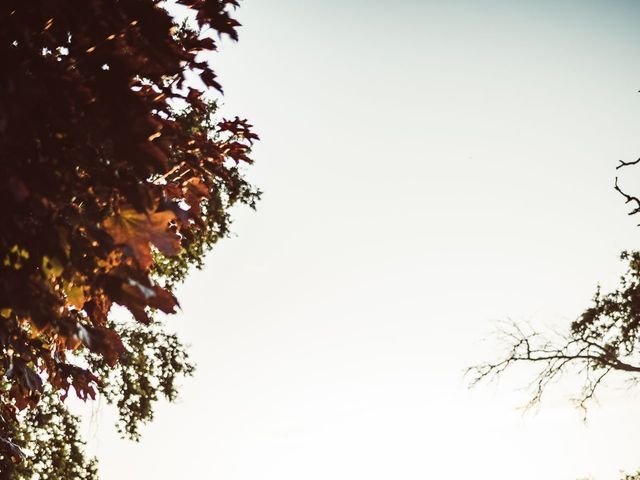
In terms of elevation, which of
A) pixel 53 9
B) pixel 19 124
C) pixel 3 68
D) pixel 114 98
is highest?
pixel 53 9

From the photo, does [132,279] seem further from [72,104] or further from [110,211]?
[72,104]

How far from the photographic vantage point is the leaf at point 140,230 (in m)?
1.59

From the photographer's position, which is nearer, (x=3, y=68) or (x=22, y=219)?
(x=3, y=68)

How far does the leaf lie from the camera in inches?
62.8

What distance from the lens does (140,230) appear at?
5.33 ft

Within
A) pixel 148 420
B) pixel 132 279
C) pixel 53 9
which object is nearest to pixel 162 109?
pixel 53 9

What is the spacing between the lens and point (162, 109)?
2.28 m

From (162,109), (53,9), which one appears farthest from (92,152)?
(162,109)

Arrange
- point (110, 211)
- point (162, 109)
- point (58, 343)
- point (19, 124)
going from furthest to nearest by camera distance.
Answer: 1. point (58, 343)
2. point (162, 109)
3. point (110, 211)
4. point (19, 124)

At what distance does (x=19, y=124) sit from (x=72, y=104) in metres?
0.24

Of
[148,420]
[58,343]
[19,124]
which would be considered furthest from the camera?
[148,420]

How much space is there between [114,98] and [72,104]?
5.8 inches

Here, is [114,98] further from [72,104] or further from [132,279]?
[132,279]

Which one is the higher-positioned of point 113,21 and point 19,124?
point 113,21
